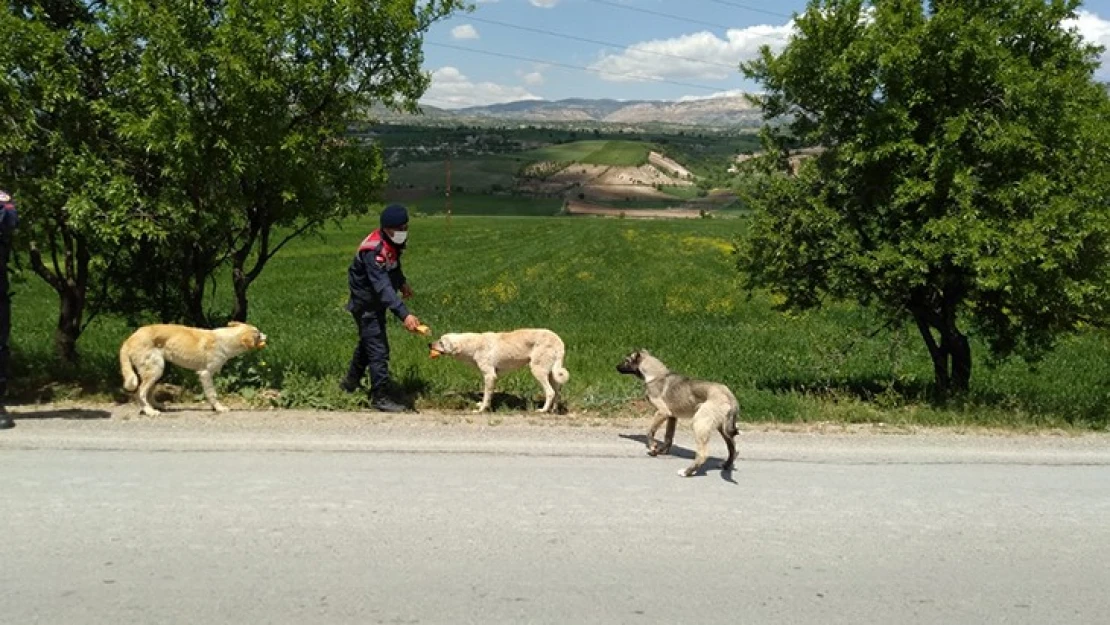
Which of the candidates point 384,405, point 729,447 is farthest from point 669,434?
point 384,405

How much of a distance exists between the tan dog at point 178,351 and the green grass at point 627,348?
2.36 feet

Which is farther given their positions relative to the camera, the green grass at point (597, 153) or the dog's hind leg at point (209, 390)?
the green grass at point (597, 153)

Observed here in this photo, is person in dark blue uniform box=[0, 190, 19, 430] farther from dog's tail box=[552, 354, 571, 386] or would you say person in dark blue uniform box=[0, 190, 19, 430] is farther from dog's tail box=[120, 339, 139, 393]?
dog's tail box=[552, 354, 571, 386]

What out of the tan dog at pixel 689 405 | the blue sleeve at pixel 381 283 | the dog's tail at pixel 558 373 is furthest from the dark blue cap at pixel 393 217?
the tan dog at pixel 689 405

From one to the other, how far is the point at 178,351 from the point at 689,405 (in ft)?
16.9

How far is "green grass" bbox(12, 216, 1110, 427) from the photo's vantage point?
386 inches

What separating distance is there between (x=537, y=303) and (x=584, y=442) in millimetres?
16122

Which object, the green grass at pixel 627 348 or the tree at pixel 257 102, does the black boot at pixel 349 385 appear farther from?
the tree at pixel 257 102

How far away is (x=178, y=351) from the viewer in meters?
8.57

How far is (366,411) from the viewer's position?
8898mm

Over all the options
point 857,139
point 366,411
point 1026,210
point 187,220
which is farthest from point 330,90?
point 1026,210

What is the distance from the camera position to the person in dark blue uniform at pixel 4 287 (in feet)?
25.2

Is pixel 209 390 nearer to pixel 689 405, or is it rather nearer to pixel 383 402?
pixel 383 402

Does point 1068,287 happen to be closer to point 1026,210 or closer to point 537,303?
point 1026,210
